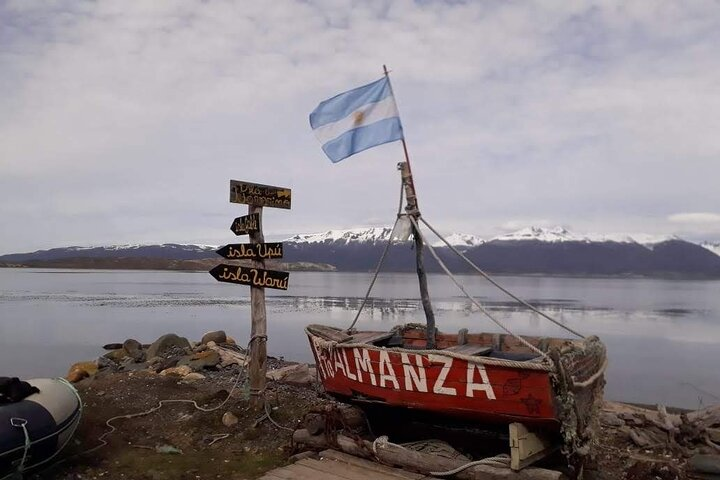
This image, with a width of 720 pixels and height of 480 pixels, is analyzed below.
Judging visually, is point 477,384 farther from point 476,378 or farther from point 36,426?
point 36,426

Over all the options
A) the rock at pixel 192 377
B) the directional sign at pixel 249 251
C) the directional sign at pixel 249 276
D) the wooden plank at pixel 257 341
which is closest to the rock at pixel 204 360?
the rock at pixel 192 377

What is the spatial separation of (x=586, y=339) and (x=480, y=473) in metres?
2.61

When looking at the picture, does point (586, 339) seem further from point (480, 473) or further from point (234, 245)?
point (234, 245)

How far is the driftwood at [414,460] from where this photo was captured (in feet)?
25.4

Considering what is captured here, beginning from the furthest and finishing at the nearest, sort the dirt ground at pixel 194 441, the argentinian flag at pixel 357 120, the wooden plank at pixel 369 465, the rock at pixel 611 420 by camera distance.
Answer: the rock at pixel 611 420
the argentinian flag at pixel 357 120
the dirt ground at pixel 194 441
the wooden plank at pixel 369 465

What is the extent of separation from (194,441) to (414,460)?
3.75 meters

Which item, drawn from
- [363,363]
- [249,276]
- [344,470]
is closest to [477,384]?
[363,363]

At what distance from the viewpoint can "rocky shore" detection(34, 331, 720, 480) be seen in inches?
354

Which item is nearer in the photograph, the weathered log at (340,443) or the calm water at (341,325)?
the weathered log at (340,443)

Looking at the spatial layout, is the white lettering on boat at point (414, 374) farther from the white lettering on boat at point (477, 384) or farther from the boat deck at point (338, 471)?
the boat deck at point (338, 471)

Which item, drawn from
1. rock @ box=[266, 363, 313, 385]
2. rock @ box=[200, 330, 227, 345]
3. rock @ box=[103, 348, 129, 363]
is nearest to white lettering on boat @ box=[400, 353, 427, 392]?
rock @ box=[266, 363, 313, 385]

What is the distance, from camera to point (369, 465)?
8.54 m

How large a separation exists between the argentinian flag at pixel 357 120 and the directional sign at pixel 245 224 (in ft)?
6.73

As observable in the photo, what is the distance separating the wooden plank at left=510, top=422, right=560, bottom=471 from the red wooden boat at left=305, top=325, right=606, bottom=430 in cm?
15
